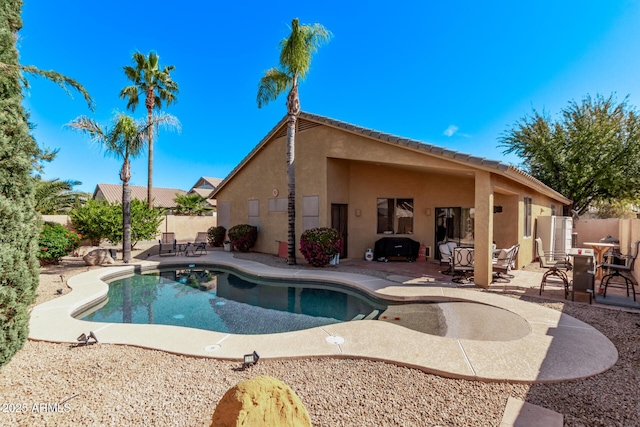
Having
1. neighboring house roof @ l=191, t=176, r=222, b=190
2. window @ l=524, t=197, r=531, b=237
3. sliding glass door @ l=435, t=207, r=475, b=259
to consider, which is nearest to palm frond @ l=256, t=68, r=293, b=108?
sliding glass door @ l=435, t=207, r=475, b=259

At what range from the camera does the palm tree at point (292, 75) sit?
11.4 m

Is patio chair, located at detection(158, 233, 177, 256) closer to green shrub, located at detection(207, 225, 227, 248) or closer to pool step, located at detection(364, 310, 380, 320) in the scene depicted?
green shrub, located at detection(207, 225, 227, 248)

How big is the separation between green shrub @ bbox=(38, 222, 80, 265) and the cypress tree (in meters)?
10.2

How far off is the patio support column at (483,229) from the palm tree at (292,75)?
6928mm

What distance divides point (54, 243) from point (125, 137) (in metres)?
5.06

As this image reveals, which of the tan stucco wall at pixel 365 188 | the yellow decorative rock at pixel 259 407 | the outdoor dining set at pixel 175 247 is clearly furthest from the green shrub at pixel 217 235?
the yellow decorative rock at pixel 259 407

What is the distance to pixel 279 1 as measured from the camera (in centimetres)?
1272

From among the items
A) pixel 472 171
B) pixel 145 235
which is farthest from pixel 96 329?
pixel 145 235

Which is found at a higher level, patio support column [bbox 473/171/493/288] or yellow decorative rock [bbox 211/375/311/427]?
patio support column [bbox 473/171/493/288]

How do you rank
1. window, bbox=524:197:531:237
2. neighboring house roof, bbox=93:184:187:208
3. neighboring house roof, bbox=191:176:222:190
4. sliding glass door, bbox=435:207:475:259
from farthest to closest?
neighboring house roof, bbox=191:176:222:190, neighboring house roof, bbox=93:184:187:208, sliding glass door, bbox=435:207:475:259, window, bbox=524:197:531:237

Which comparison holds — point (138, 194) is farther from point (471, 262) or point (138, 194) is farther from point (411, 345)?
point (411, 345)

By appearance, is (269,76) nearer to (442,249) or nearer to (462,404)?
(442,249)

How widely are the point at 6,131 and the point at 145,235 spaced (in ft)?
47.0

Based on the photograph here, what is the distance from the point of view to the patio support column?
8203mm
